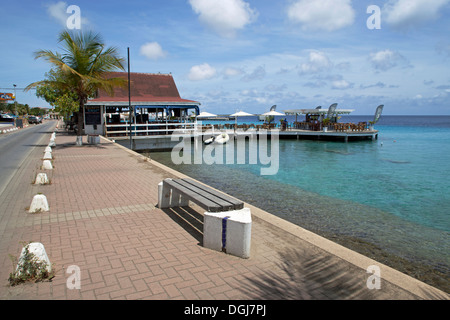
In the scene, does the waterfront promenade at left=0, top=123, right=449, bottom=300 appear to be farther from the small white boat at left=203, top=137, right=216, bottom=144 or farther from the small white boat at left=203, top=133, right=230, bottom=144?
the small white boat at left=203, top=133, right=230, bottom=144

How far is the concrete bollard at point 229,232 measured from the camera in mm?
4379

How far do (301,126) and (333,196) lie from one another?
1181 inches

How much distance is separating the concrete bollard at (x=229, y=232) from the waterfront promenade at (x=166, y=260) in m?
0.12

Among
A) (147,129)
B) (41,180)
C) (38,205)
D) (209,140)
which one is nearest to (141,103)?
(147,129)

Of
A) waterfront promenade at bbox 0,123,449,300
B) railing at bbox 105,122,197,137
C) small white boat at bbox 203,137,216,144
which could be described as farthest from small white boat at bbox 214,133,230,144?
waterfront promenade at bbox 0,123,449,300

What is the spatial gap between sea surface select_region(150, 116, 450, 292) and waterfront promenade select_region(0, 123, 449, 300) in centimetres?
174

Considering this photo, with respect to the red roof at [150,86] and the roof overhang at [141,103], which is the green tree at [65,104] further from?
the red roof at [150,86]

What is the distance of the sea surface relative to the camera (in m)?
6.09

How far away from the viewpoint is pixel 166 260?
169 inches

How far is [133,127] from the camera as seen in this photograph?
80.0 feet

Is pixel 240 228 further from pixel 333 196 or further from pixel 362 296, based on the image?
pixel 333 196

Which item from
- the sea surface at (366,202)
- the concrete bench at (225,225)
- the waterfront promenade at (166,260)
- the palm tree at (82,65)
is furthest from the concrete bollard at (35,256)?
the palm tree at (82,65)

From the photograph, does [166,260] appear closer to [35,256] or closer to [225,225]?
[225,225]
